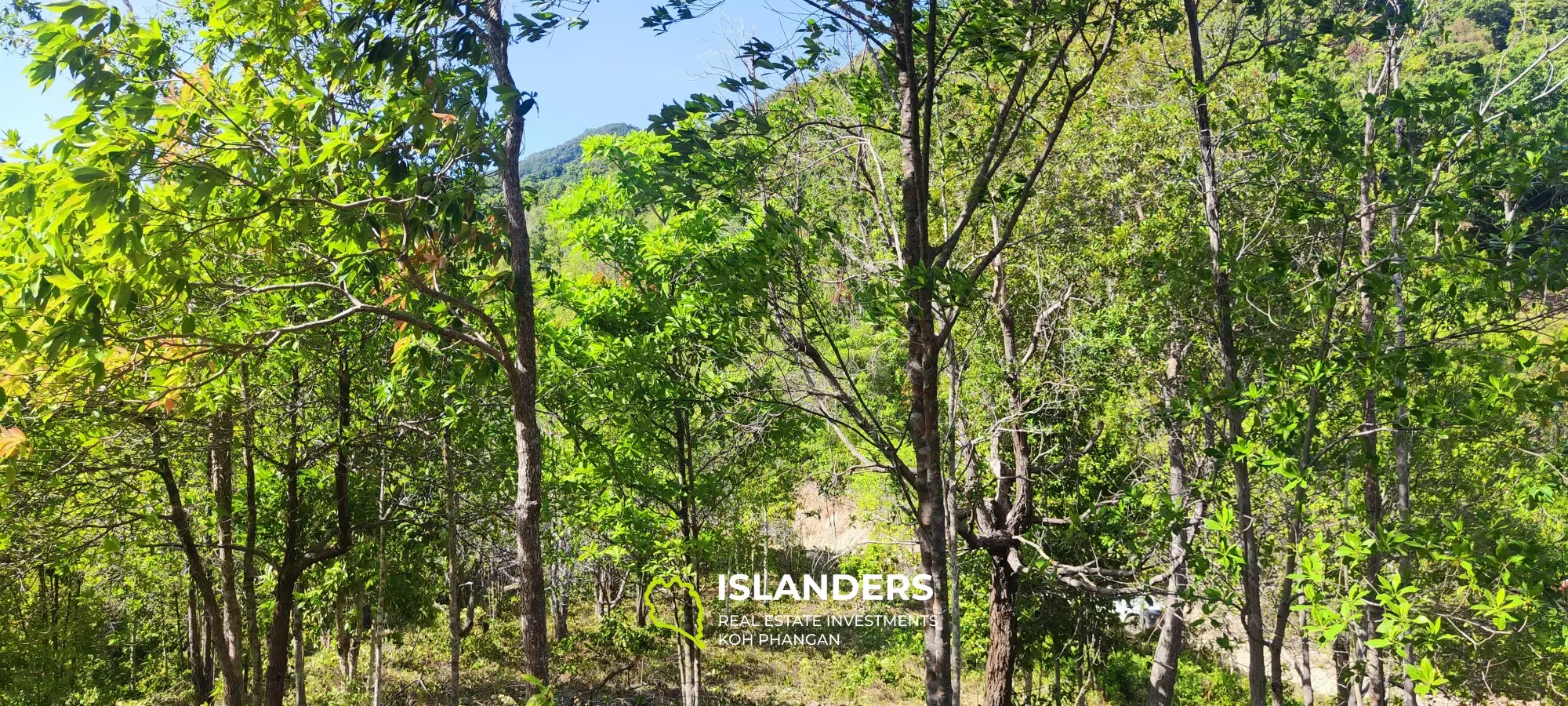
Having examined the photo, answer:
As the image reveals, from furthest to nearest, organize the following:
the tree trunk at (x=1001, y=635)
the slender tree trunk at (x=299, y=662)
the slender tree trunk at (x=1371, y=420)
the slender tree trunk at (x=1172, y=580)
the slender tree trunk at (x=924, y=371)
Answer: the tree trunk at (x=1001, y=635)
the slender tree trunk at (x=299, y=662)
the slender tree trunk at (x=1172, y=580)
the slender tree trunk at (x=1371, y=420)
the slender tree trunk at (x=924, y=371)

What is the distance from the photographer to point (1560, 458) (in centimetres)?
407

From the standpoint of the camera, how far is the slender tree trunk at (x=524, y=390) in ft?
12.9

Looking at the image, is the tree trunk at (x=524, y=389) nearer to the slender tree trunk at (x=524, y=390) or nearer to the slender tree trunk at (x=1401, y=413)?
the slender tree trunk at (x=524, y=390)

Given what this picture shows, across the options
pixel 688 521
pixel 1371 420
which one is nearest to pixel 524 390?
pixel 688 521

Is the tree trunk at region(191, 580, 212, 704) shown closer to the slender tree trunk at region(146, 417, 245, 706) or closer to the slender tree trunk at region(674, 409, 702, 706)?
the slender tree trunk at region(146, 417, 245, 706)

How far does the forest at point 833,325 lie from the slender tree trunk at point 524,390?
26 mm

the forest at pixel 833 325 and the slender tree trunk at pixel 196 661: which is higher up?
the forest at pixel 833 325

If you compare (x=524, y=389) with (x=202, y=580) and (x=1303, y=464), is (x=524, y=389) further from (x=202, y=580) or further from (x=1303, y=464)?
(x=202, y=580)

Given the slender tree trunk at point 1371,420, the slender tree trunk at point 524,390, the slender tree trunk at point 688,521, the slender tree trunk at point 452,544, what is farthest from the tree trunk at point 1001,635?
the slender tree trunk at point 524,390

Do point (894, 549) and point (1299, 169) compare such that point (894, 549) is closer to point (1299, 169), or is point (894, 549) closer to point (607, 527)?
point (607, 527)

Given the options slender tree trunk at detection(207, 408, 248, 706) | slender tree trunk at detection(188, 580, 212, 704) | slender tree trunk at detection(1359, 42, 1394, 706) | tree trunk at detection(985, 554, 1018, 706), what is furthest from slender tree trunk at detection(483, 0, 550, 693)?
slender tree trunk at detection(188, 580, 212, 704)

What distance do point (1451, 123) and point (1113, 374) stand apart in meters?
4.50

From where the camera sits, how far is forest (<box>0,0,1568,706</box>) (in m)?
2.92

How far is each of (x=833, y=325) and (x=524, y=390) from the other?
7.89 ft
